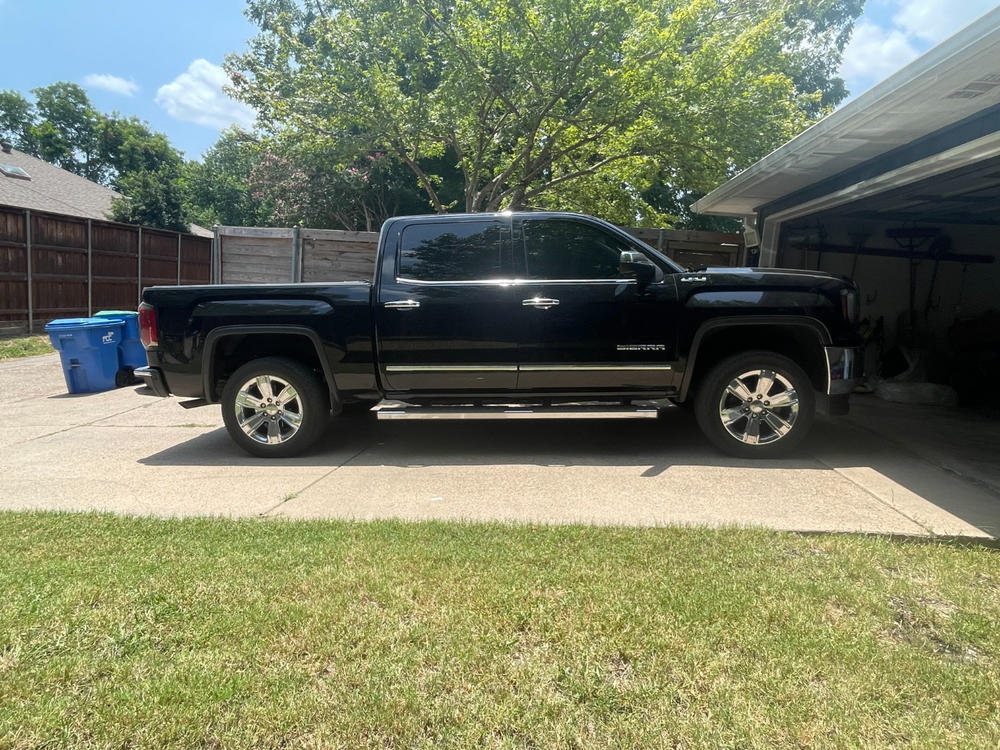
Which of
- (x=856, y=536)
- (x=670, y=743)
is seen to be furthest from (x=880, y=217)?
(x=670, y=743)

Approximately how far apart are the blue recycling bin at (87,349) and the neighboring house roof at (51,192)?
661 inches

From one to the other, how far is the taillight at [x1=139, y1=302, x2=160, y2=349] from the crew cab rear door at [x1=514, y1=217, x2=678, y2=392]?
3.08 meters

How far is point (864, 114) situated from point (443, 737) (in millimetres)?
5327

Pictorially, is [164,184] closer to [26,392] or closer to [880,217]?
[26,392]

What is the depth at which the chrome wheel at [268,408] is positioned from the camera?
17.9 ft

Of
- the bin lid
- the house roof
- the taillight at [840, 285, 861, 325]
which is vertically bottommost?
the bin lid

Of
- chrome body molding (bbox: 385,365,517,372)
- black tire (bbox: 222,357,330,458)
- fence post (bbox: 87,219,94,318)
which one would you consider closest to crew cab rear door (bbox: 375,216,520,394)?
chrome body molding (bbox: 385,365,517,372)

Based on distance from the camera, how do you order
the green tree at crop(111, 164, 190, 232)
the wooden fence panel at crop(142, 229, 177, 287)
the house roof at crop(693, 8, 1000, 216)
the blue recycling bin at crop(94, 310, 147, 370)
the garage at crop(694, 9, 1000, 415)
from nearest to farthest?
the house roof at crop(693, 8, 1000, 216), the garage at crop(694, 9, 1000, 415), the blue recycling bin at crop(94, 310, 147, 370), the wooden fence panel at crop(142, 229, 177, 287), the green tree at crop(111, 164, 190, 232)

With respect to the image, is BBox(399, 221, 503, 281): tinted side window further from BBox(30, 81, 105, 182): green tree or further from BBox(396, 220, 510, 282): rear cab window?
BBox(30, 81, 105, 182): green tree

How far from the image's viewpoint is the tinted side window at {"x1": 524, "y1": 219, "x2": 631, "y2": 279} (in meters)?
5.42

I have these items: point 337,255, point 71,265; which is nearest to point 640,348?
point 337,255

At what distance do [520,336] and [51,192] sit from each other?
28.6 meters

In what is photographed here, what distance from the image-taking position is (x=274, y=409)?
5.45m

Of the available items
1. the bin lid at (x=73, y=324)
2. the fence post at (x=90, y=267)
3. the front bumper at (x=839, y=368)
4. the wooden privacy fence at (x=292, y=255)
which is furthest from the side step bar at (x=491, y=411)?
the fence post at (x=90, y=267)
